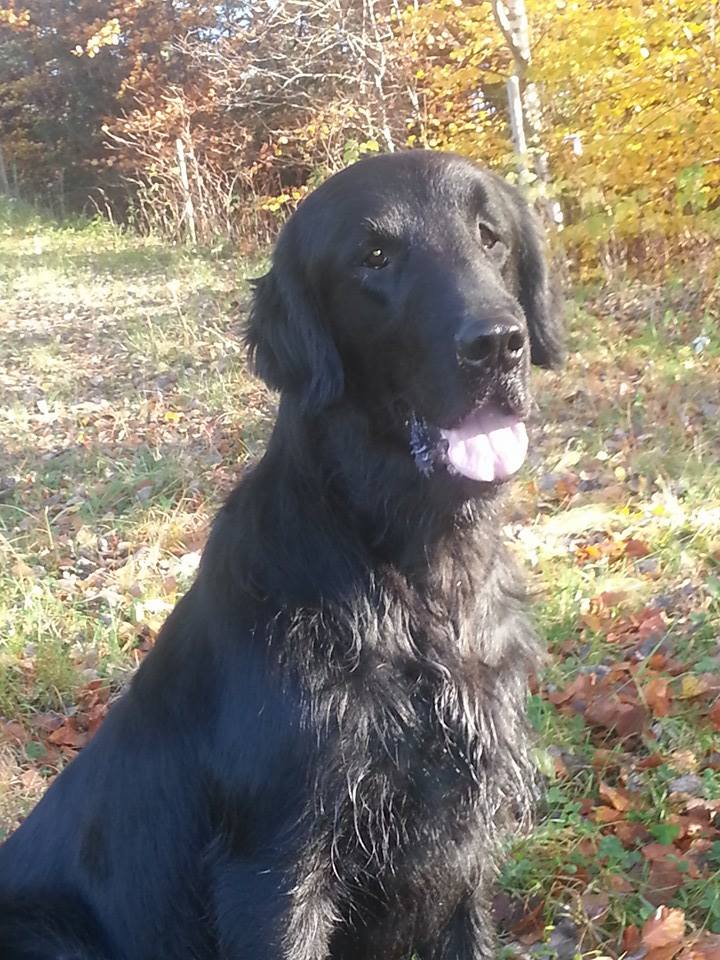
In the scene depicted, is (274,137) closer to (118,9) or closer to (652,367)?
(118,9)

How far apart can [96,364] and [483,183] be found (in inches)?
242

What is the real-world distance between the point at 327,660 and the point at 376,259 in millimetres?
854

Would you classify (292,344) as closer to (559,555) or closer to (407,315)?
(407,315)

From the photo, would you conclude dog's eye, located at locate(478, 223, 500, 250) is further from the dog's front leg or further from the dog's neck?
the dog's front leg

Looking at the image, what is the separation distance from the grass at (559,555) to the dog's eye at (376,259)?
1.36m

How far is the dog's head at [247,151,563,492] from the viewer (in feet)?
6.06

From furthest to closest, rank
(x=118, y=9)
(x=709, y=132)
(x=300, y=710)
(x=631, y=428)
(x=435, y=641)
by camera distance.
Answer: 1. (x=118, y=9)
2. (x=709, y=132)
3. (x=631, y=428)
4. (x=435, y=641)
5. (x=300, y=710)

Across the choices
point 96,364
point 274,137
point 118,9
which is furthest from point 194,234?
point 118,9

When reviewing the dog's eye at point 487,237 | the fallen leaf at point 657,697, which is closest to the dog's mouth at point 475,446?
the dog's eye at point 487,237

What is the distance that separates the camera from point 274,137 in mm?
11344

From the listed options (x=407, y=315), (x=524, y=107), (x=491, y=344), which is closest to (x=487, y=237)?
(x=407, y=315)

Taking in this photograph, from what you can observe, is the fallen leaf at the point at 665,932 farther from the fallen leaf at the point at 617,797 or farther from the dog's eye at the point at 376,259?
the dog's eye at the point at 376,259

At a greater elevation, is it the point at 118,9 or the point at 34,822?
the point at 118,9

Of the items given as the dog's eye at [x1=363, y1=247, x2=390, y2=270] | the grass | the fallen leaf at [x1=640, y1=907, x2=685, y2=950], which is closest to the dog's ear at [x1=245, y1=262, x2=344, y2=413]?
the dog's eye at [x1=363, y1=247, x2=390, y2=270]
